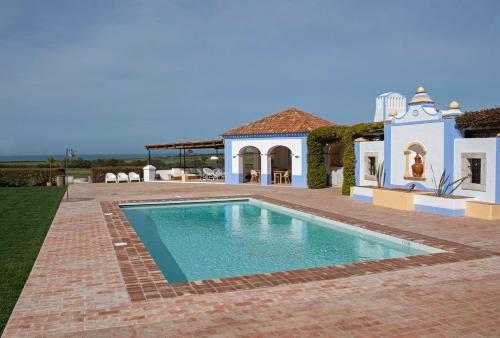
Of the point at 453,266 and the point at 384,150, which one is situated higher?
the point at 384,150

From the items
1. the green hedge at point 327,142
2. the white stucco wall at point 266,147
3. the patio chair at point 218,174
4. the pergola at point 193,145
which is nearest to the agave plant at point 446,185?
the green hedge at point 327,142

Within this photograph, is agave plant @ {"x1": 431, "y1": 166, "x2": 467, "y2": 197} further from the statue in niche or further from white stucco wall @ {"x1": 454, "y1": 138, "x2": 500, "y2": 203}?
the statue in niche

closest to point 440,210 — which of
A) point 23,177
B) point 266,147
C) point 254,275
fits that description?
point 254,275

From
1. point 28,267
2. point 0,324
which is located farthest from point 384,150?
point 0,324

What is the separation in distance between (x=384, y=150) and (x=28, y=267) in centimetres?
1457

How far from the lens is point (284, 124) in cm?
2622

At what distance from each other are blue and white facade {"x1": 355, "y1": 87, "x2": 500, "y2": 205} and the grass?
38.3 ft

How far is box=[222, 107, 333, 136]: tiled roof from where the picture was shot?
2497cm

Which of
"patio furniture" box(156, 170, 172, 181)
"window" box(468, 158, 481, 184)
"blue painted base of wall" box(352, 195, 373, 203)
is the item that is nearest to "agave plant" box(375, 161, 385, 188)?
"blue painted base of wall" box(352, 195, 373, 203)

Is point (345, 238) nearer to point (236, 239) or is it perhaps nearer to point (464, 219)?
point (236, 239)

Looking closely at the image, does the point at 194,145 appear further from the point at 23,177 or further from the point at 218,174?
the point at 23,177

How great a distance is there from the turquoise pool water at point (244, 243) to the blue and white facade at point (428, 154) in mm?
4673

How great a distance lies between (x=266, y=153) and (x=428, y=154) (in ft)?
37.7

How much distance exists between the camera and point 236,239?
11695 mm
